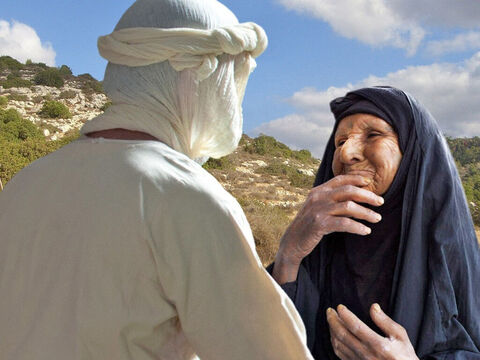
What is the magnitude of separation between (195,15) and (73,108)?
33.4 metres

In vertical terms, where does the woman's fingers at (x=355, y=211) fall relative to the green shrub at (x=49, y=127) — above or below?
below

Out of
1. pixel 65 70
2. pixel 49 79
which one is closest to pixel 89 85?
pixel 49 79

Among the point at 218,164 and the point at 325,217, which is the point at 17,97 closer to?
the point at 218,164

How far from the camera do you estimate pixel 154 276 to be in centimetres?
111

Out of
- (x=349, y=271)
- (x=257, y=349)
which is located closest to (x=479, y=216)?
(x=349, y=271)

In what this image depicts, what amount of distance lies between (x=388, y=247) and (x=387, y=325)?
345mm

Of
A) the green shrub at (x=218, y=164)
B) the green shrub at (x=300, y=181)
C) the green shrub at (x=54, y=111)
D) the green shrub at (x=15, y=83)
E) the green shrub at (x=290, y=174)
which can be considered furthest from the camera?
the green shrub at (x=15, y=83)

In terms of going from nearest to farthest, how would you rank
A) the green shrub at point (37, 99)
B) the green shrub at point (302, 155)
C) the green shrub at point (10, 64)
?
the green shrub at point (37, 99)
the green shrub at point (302, 155)
the green shrub at point (10, 64)

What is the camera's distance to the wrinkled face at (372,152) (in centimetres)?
197

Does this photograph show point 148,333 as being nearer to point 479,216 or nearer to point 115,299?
point 115,299

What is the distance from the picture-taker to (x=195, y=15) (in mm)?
1322

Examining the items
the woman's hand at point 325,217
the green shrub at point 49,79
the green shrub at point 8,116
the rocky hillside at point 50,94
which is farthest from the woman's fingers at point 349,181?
the green shrub at point 49,79

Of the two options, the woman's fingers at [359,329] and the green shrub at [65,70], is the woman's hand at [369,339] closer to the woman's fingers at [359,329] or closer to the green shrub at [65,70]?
the woman's fingers at [359,329]

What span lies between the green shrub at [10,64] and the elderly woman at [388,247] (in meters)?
45.2
